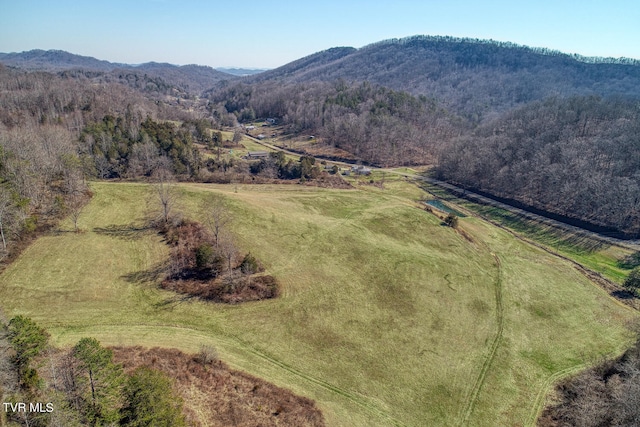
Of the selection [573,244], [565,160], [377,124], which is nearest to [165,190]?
[573,244]

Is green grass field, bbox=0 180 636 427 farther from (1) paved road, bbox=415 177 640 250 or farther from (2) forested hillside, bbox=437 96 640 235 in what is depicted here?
(2) forested hillside, bbox=437 96 640 235

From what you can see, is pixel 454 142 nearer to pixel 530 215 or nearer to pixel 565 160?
pixel 565 160

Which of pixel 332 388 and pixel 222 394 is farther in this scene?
pixel 332 388

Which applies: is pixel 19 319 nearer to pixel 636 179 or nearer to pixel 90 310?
pixel 90 310

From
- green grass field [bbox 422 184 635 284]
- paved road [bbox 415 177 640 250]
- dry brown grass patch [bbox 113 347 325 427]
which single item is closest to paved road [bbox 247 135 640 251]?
paved road [bbox 415 177 640 250]

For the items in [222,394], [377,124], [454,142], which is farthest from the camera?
[377,124]

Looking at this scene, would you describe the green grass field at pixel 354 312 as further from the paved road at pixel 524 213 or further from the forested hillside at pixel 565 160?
the forested hillside at pixel 565 160

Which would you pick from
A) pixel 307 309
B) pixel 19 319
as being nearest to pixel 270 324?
pixel 307 309

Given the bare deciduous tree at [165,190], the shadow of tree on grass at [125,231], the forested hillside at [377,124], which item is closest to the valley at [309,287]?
the shadow of tree on grass at [125,231]

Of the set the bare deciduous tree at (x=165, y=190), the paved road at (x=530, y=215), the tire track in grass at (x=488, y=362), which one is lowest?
the tire track in grass at (x=488, y=362)

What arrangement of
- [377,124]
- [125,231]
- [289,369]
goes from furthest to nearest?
1. [377,124]
2. [125,231]
3. [289,369]
